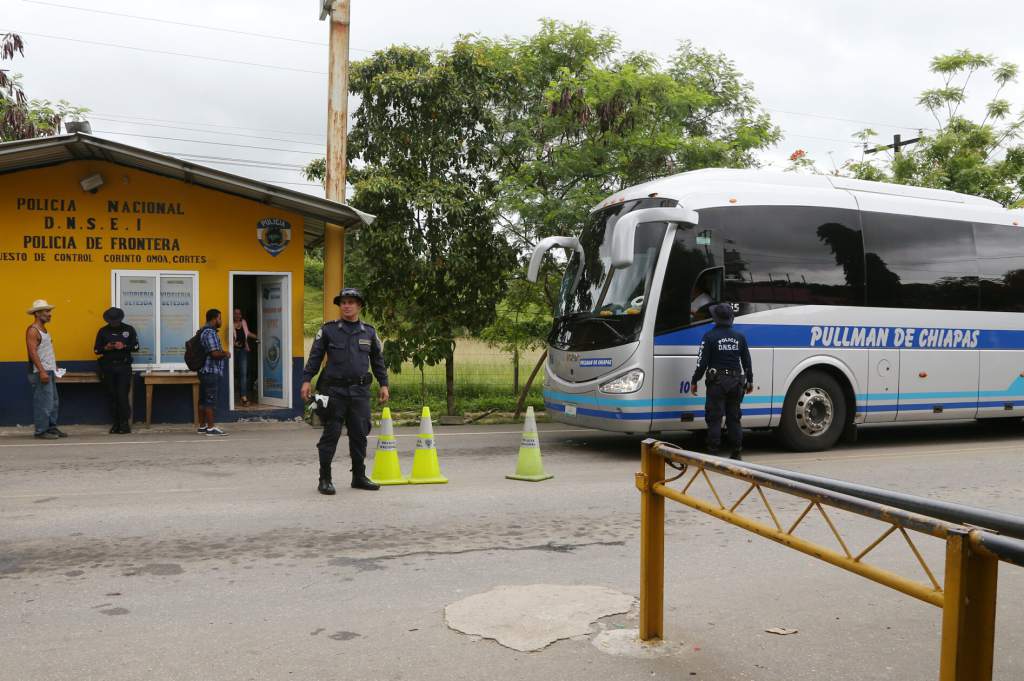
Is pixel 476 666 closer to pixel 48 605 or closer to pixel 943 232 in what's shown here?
pixel 48 605

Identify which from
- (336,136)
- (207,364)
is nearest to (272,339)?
(207,364)

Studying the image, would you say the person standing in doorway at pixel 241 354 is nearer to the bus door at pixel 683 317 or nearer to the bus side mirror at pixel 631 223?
the bus side mirror at pixel 631 223

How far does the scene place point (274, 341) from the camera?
15.3 m

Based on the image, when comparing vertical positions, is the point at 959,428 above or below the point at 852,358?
below

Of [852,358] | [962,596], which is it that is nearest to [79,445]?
[852,358]

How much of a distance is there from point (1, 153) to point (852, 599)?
11.7 meters

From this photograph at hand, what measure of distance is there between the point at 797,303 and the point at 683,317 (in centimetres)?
167

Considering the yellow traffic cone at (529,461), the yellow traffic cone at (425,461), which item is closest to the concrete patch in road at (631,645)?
the yellow traffic cone at (425,461)

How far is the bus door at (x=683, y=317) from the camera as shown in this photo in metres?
10.3

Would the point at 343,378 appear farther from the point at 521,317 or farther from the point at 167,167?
the point at 521,317

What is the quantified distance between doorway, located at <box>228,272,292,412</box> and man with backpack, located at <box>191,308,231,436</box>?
121 centimetres

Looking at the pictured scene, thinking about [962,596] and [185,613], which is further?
[185,613]

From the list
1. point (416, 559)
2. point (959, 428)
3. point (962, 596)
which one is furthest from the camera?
point (959, 428)

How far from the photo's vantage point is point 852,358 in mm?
11383
